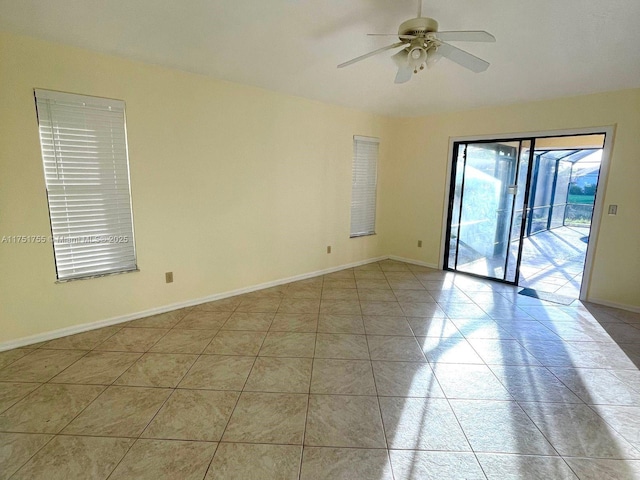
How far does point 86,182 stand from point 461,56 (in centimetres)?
311

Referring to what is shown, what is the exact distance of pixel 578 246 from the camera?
6699 millimetres

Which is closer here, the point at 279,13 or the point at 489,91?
the point at 279,13

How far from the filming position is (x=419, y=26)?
6.45 ft

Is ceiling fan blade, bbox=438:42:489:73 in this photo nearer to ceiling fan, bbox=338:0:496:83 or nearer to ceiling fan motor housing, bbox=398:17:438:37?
ceiling fan, bbox=338:0:496:83

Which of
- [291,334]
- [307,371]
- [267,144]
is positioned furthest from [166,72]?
[307,371]

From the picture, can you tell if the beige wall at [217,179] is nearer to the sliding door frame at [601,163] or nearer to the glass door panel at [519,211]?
the sliding door frame at [601,163]

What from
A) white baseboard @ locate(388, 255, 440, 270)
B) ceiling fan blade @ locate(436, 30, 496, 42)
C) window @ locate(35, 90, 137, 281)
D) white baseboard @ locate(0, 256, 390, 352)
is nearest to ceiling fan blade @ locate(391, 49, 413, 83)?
ceiling fan blade @ locate(436, 30, 496, 42)

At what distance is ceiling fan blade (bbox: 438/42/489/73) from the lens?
210 cm

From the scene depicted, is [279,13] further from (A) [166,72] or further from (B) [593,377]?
(B) [593,377]

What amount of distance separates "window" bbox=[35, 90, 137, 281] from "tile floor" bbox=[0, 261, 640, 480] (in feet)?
2.28

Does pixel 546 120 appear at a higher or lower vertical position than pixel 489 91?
lower

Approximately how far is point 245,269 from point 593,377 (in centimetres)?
335

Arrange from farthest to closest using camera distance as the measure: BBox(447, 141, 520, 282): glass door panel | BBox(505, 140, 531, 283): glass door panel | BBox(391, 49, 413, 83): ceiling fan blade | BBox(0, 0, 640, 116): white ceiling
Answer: BBox(447, 141, 520, 282): glass door panel → BBox(505, 140, 531, 283): glass door panel → BBox(391, 49, 413, 83): ceiling fan blade → BBox(0, 0, 640, 116): white ceiling

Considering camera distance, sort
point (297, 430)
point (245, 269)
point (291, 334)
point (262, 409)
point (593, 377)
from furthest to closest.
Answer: point (245, 269), point (291, 334), point (593, 377), point (262, 409), point (297, 430)
